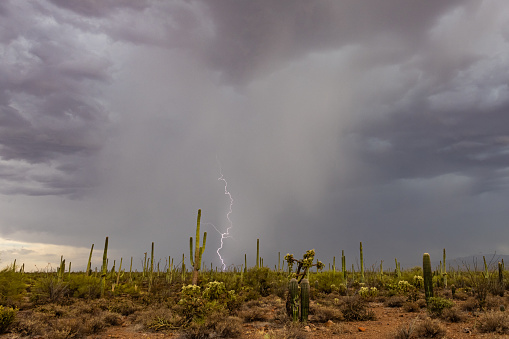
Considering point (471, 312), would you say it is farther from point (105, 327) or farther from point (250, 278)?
point (105, 327)

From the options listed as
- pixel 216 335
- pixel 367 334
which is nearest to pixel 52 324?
pixel 216 335

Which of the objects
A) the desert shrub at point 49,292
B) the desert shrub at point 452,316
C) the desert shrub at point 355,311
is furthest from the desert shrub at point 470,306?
the desert shrub at point 49,292

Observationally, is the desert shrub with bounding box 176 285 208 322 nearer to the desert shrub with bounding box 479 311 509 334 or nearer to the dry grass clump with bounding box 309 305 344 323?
the dry grass clump with bounding box 309 305 344 323

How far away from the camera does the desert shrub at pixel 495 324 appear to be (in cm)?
982

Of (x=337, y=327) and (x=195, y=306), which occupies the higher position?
(x=195, y=306)

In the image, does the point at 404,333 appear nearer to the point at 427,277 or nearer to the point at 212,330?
the point at 427,277

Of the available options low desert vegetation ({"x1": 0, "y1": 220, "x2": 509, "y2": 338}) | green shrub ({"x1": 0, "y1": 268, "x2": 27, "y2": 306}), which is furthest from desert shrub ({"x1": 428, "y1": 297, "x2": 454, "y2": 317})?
green shrub ({"x1": 0, "y1": 268, "x2": 27, "y2": 306})

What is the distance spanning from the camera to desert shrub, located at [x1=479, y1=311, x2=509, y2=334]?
982 cm

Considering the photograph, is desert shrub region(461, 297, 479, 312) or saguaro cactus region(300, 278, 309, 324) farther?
desert shrub region(461, 297, 479, 312)

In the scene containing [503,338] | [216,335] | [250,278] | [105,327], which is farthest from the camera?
[250,278]

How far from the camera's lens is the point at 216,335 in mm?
10148

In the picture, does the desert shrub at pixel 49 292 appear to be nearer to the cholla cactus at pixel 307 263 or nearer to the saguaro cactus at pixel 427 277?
the cholla cactus at pixel 307 263

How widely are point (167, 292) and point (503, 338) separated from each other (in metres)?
17.1

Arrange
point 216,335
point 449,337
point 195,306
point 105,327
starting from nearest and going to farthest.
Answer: point 449,337
point 216,335
point 195,306
point 105,327
